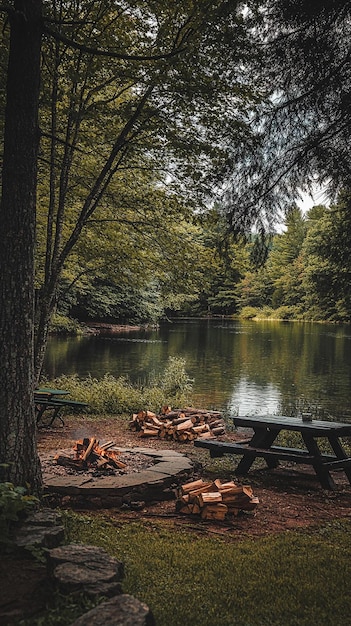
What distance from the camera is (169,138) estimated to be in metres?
8.05

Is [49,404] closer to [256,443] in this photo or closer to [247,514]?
[256,443]

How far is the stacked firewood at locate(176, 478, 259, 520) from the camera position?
4773 mm

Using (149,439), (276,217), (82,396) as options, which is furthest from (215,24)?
(82,396)

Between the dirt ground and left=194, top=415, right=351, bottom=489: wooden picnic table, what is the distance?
0.19 meters

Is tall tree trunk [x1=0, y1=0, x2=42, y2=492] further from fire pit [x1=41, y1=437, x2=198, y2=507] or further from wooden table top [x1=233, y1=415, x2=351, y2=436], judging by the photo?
wooden table top [x1=233, y1=415, x2=351, y2=436]

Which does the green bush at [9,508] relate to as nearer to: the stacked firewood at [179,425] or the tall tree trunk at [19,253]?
the tall tree trunk at [19,253]

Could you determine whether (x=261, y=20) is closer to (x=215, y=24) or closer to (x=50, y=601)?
(x=215, y=24)

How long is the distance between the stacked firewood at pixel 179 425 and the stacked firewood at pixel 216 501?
11.5 ft

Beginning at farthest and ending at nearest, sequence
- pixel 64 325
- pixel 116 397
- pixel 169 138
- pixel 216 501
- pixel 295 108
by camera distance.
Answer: pixel 64 325 < pixel 116 397 < pixel 169 138 < pixel 295 108 < pixel 216 501

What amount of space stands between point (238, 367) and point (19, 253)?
17329mm

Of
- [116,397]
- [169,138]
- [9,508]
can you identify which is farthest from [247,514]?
[116,397]

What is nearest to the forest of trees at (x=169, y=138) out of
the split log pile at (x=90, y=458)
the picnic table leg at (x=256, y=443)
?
the split log pile at (x=90, y=458)

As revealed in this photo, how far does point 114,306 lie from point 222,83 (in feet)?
93.8

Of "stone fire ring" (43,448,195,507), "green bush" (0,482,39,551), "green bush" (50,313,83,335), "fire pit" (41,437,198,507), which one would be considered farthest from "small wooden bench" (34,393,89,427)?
"green bush" (50,313,83,335)
